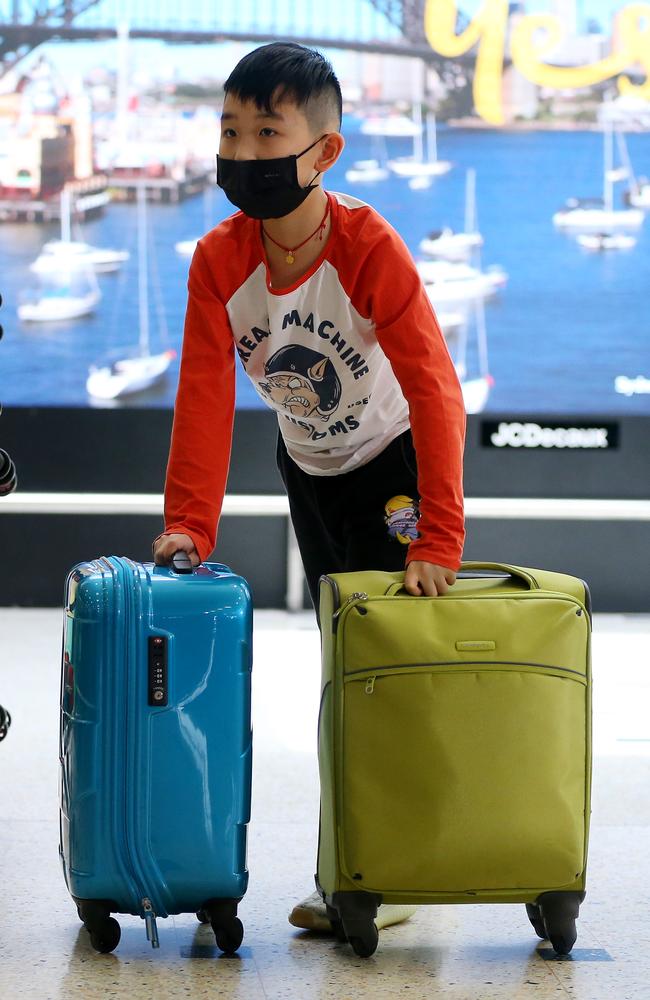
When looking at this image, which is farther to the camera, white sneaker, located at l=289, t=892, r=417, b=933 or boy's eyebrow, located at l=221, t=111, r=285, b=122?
white sneaker, located at l=289, t=892, r=417, b=933

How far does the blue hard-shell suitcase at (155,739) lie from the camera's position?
175 centimetres

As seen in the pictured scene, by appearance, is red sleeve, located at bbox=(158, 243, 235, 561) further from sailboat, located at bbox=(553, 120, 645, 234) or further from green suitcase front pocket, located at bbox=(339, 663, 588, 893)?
sailboat, located at bbox=(553, 120, 645, 234)

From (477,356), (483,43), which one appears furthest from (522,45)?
(477,356)

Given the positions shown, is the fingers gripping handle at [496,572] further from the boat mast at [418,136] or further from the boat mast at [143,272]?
the boat mast at [418,136]

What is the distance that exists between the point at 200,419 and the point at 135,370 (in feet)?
8.47

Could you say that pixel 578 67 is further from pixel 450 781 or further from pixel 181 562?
pixel 450 781

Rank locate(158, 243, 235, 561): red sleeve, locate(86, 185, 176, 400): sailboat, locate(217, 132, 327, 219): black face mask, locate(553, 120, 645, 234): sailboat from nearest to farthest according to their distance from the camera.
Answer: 1. locate(217, 132, 327, 219): black face mask
2. locate(158, 243, 235, 561): red sleeve
3. locate(86, 185, 176, 400): sailboat
4. locate(553, 120, 645, 234): sailboat

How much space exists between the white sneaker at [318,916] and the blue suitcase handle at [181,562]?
52cm

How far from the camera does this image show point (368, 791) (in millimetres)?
1770

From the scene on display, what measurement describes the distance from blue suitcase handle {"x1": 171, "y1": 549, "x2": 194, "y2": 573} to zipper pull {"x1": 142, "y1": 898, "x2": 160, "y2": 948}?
439 millimetres

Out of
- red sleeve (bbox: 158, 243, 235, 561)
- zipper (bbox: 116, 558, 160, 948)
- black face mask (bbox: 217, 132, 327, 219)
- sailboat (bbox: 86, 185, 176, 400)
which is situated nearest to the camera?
zipper (bbox: 116, 558, 160, 948)

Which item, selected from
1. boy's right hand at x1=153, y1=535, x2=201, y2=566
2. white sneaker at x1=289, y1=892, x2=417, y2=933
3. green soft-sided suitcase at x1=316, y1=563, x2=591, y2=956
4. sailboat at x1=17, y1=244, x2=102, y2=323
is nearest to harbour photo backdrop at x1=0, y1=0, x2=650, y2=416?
sailboat at x1=17, y1=244, x2=102, y2=323

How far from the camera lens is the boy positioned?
1835 mm

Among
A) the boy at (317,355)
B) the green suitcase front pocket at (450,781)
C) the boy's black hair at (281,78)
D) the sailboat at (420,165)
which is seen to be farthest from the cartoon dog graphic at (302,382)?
the sailboat at (420,165)
